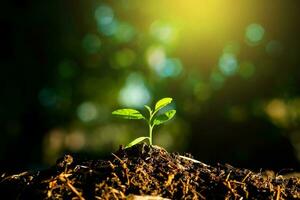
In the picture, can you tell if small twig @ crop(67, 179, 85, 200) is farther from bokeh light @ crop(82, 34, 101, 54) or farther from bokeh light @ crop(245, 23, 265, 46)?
bokeh light @ crop(82, 34, 101, 54)

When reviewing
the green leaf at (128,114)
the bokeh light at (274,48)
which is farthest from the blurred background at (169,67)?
the green leaf at (128,114)

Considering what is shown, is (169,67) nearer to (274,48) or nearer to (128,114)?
(274,48)

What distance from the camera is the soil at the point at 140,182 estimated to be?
2004 mm

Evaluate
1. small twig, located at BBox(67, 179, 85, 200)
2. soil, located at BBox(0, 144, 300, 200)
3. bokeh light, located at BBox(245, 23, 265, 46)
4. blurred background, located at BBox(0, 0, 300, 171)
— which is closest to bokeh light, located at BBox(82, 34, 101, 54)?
blurred background, located at BBox(0, 0, 300, 171)

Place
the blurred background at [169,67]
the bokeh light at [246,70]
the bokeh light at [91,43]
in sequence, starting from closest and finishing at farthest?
1. the blurred background at [169,67]
2. the bokeh light at [246,70]
3. the bokeh light at [91,43]

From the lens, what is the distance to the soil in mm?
2004

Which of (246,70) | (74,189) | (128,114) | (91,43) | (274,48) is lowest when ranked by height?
(74,189)

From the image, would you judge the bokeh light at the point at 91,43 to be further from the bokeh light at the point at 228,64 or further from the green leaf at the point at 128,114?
the green leaf at the point at 128,114

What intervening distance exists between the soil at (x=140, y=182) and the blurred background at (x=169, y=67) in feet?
32.0

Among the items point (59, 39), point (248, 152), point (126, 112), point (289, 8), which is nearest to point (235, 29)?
point (289, 8)

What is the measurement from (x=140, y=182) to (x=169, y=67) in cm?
1878

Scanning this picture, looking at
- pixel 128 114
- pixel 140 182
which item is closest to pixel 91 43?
pixel 128 114

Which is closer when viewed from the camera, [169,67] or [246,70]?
[246,70]

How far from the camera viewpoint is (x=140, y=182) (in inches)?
80.7
